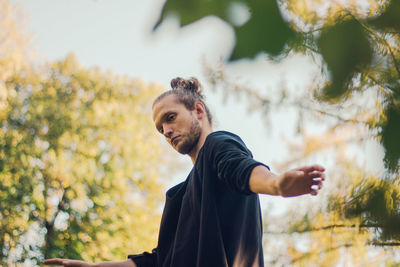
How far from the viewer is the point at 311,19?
3.89 ft

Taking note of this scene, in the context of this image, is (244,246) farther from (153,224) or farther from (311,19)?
(153,224)

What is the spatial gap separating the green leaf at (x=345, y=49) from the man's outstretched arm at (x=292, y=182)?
43cm

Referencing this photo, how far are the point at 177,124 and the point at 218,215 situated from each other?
0.58 m

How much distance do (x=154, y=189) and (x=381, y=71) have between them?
385 inches

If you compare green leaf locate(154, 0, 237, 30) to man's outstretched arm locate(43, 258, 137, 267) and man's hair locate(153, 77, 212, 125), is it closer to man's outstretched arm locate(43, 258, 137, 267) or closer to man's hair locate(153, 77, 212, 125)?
man's hair locate(153, 77, 212, 125)

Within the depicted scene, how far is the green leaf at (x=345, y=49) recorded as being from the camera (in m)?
0.91

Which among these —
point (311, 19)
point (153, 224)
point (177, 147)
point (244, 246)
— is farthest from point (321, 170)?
point (153, 224)

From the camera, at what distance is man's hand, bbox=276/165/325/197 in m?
1.30

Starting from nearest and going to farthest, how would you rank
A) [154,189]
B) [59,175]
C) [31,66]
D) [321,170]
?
[321,170], [59,175], [154,189], [31,66]

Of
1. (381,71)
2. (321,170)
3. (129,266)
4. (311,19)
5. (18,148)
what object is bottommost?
(129,266)

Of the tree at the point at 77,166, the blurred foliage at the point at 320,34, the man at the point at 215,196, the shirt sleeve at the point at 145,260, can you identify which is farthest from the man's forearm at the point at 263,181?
the tree at the point at 77,166

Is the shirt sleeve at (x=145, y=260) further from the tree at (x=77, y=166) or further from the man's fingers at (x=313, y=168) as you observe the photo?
the tree at (x=77, y=166)

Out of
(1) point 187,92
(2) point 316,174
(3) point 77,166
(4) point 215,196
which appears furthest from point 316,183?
(3) point 77,166

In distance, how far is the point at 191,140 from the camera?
2176 millimetres
